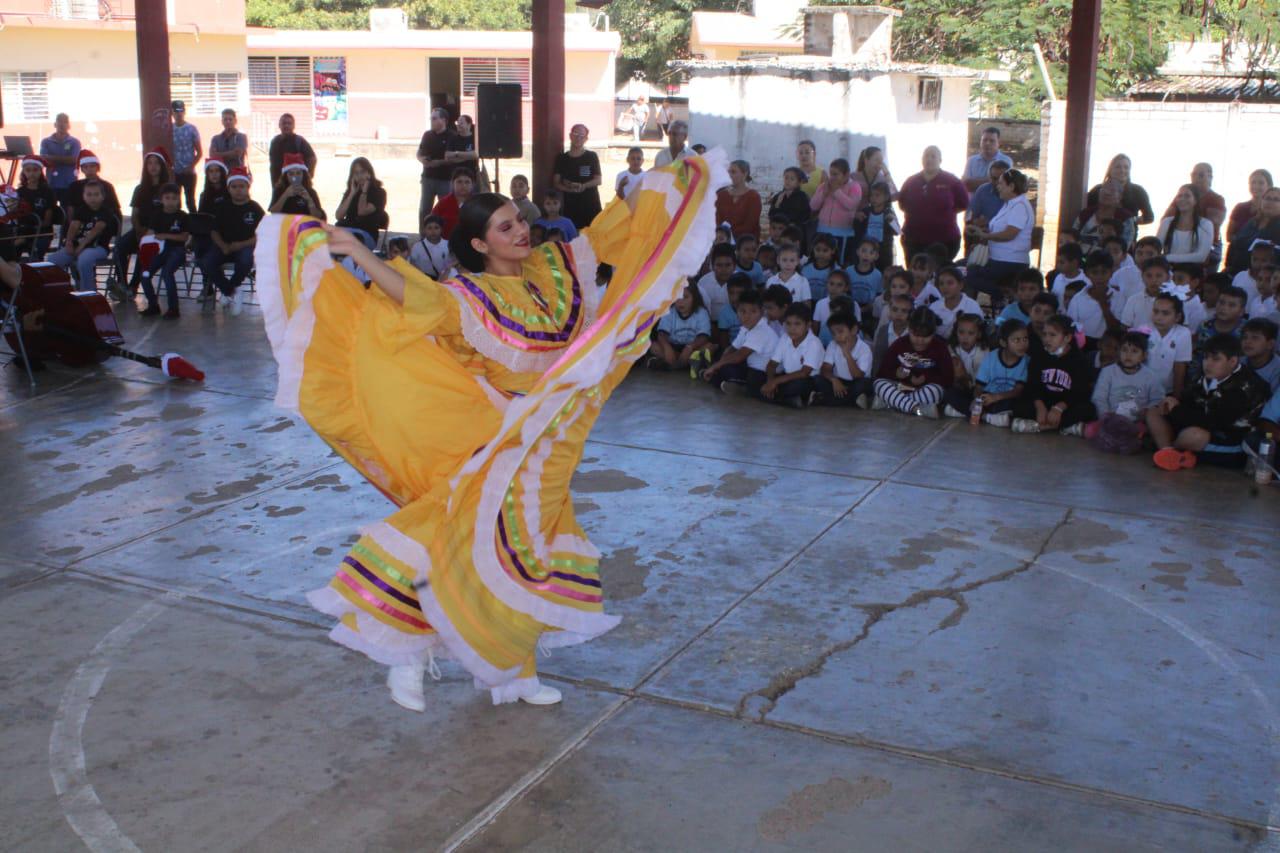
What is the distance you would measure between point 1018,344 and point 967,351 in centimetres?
51

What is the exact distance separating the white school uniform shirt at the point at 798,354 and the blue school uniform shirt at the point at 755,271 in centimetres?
120

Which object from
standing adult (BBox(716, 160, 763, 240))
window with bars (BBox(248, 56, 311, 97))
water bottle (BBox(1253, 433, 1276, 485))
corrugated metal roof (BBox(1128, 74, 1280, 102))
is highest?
window with bars (BBox(248, 56, 311, 97))

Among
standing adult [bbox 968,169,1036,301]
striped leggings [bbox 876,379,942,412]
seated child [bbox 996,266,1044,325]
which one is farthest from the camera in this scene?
standing adult [bbox 968,169,1036,301]

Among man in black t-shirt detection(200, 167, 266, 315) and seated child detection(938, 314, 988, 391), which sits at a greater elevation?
man in black t-shirt detection(200, 167, 266, 315)

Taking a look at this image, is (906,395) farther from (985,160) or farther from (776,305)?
(985,160)

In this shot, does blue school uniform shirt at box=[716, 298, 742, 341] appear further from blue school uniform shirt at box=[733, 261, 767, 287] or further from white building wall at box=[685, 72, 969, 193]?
white building wall at box=[685, 72, 969, 193]

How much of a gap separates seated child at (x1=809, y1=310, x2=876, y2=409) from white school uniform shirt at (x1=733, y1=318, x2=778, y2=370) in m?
0.34

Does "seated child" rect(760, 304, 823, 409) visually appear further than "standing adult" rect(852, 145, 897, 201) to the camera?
No

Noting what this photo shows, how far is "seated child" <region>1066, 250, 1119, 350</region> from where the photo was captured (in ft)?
27.0

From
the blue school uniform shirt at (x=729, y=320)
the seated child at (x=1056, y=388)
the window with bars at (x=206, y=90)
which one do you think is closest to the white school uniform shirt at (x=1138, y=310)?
the seated child at (x=1056, y=388)

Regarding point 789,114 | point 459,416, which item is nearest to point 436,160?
point 789,114

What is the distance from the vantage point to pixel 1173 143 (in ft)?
58.2

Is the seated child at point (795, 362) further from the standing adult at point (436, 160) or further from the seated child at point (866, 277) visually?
the standing adult at point (436, 160)

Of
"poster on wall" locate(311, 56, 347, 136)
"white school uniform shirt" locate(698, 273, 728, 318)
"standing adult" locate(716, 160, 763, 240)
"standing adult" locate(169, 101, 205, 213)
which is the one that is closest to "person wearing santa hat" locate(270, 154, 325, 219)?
"standing adult" locate(169, 101, 205, 213)
